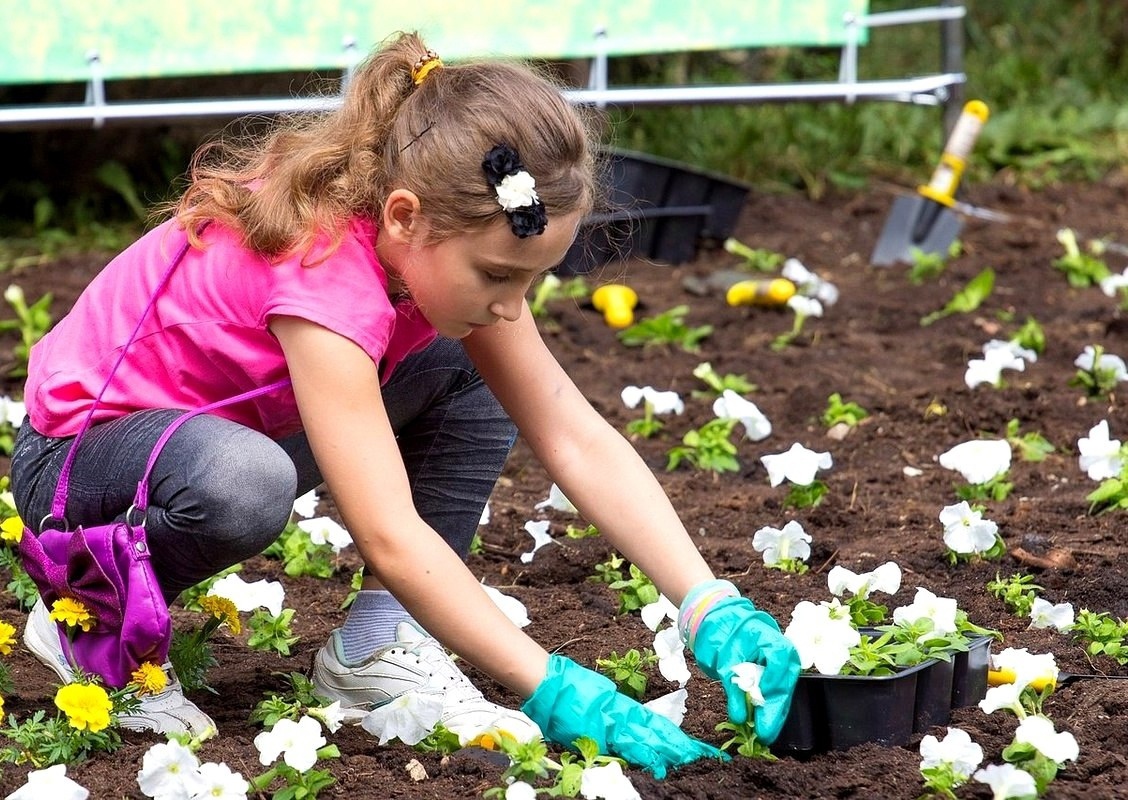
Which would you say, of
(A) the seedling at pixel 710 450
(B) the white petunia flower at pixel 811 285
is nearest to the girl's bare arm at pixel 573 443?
(A) the seedling at pixel 710 450

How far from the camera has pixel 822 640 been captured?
1868 mm

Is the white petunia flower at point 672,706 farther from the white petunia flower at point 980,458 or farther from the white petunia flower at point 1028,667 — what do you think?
the white petunia flower at point 980,458

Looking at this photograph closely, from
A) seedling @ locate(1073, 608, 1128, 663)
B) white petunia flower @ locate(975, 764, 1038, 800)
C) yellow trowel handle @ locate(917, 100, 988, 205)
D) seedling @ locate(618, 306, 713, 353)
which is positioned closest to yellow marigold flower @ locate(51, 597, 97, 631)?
white petunia flower @ locate(975, 764, 1038, 800)

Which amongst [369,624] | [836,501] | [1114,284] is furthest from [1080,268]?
[369,624]

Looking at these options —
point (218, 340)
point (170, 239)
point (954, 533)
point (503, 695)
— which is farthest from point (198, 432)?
point (954, 533)

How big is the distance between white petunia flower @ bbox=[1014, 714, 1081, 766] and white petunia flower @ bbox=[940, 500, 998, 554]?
2.20 ft

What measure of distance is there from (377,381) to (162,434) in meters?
0.32

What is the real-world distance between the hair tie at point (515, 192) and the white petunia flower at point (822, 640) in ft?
1.96

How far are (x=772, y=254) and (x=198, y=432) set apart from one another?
3246 millimetres

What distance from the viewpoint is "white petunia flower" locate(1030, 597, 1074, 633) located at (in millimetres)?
2207

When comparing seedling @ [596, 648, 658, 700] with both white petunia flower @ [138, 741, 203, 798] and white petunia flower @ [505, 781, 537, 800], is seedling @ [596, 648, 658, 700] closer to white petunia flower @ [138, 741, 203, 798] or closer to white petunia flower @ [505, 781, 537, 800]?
white petunia flower @ [505, 781, 537, 800]

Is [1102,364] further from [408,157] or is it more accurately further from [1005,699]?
[408,157]

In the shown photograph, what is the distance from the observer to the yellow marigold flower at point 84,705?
1.80 meters

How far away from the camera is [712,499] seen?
2984mm
